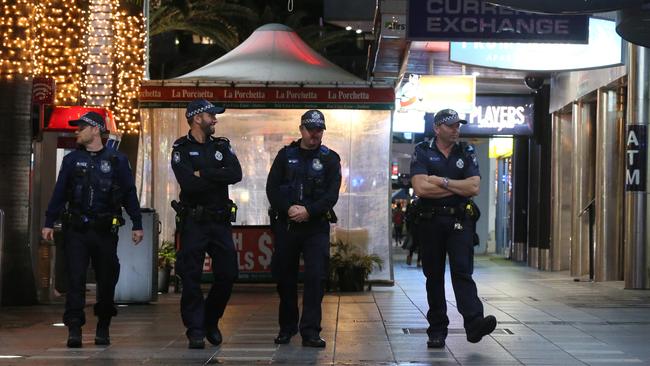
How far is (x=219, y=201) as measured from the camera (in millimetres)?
9812

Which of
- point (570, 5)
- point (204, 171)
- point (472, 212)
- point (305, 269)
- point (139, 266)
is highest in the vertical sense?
point (570, 5)

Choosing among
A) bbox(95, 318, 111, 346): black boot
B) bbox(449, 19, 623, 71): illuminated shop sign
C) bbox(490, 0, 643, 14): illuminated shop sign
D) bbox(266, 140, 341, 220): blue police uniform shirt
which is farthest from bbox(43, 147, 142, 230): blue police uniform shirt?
bbox(449, 19, 623, 71): illuminated shop sign

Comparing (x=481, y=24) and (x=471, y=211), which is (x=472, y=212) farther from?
(x=481, y=24)

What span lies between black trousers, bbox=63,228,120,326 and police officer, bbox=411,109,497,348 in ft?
8.11

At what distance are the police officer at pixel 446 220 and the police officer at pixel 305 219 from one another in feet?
2.39

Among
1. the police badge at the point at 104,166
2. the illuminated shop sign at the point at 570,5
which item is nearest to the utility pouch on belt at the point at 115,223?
the police badge at the point at 104,166

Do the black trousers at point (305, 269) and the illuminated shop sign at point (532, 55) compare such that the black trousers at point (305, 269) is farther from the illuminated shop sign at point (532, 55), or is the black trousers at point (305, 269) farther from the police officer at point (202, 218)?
the illuminated shop sign at point (532, 55)

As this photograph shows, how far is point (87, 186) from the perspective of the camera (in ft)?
32.5

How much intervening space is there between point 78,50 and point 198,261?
7916 millimetres

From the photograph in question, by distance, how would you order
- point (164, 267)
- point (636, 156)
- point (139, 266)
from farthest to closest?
point (636, 156), point (164, 267), point (139, 266)

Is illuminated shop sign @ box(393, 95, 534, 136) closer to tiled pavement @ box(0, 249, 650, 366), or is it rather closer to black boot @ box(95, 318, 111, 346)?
tiled pavement @ box(0, 249, 650, 366)

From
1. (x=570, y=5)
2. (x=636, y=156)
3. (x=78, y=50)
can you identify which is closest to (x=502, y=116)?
(x=636, y=156)

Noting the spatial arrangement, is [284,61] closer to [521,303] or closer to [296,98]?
[296,98]

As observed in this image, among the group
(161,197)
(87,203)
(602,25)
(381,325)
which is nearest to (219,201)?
(87,203)
